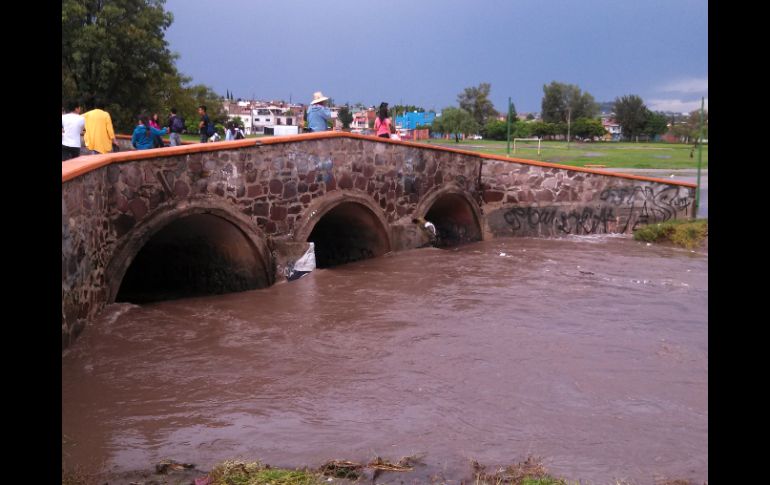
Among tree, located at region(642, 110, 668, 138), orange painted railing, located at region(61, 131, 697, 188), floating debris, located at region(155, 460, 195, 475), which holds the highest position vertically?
tree, located at region(642, 110, 668, 138)

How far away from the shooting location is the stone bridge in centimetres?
789

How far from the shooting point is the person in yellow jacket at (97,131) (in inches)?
416

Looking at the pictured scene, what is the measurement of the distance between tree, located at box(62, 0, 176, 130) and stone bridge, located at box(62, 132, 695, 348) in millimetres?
15010

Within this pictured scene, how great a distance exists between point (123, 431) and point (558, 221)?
42.0ft

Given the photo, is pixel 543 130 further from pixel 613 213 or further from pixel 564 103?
pixel 613 213

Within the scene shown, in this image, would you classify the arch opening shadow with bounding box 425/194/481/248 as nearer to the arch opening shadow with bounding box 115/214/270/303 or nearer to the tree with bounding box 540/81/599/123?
the arch opening shadow with bounding box 115/214/270/303

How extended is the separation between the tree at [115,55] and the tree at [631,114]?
21.0 metres

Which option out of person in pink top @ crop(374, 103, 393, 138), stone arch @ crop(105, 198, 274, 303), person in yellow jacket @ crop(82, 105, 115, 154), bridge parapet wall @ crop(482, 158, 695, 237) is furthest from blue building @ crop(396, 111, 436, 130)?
person in yellow jacket @ crop(82, 105, 115, 154)

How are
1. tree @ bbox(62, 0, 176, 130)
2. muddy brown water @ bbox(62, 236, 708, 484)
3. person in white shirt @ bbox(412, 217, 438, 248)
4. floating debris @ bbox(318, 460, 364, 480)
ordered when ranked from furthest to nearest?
tree @ bbox(62, 0, 176, 130) → person in white shirt @ bbox(412, 217, 438, 248) → muddy brown water @ bbox(62, 236, 708, 484) → floating debris @ bbox(318, 460, 364, 480)

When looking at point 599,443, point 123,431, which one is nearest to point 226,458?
point 123,431

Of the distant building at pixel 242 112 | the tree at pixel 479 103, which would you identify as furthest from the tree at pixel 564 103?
the distant building at pixel 242 112

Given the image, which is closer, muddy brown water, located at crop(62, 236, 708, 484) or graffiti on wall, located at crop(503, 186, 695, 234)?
muddy brown water, located at crop(62, 236, 708, 484)

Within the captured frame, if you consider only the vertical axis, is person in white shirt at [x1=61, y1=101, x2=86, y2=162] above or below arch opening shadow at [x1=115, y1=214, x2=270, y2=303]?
above

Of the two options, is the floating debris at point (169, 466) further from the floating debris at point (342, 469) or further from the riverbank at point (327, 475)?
the floating debris at point (342, 469)
